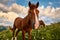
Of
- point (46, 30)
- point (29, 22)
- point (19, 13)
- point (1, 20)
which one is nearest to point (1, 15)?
point (1, 20)

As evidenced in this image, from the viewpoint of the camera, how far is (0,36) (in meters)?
1.91

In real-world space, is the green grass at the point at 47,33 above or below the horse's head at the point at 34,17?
below

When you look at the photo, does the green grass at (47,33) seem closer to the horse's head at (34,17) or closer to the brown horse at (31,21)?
the brown horse at (31,21)

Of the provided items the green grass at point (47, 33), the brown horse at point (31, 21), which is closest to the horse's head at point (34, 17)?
the brown horse at point (31, 21)

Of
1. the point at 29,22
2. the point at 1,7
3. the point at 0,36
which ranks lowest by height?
the point at 0,36

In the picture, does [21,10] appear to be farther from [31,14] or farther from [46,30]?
[31,14]

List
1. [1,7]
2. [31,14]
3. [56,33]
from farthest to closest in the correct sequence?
[1,7] → [56,33] → [31,14]

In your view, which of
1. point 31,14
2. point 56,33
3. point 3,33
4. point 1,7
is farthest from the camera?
point 1,7

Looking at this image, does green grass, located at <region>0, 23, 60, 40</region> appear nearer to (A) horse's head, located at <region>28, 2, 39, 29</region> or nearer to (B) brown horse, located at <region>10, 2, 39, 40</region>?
(B) brown horse, located at <region>10, 2, 39, 40</region>

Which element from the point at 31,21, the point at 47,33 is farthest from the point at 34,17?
the point at 47,33

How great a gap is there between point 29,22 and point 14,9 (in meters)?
0.60

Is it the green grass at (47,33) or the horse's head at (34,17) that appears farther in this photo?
the green grass at (47,33)

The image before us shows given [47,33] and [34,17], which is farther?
[47,33]

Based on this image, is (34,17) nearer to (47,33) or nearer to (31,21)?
(31,21)
